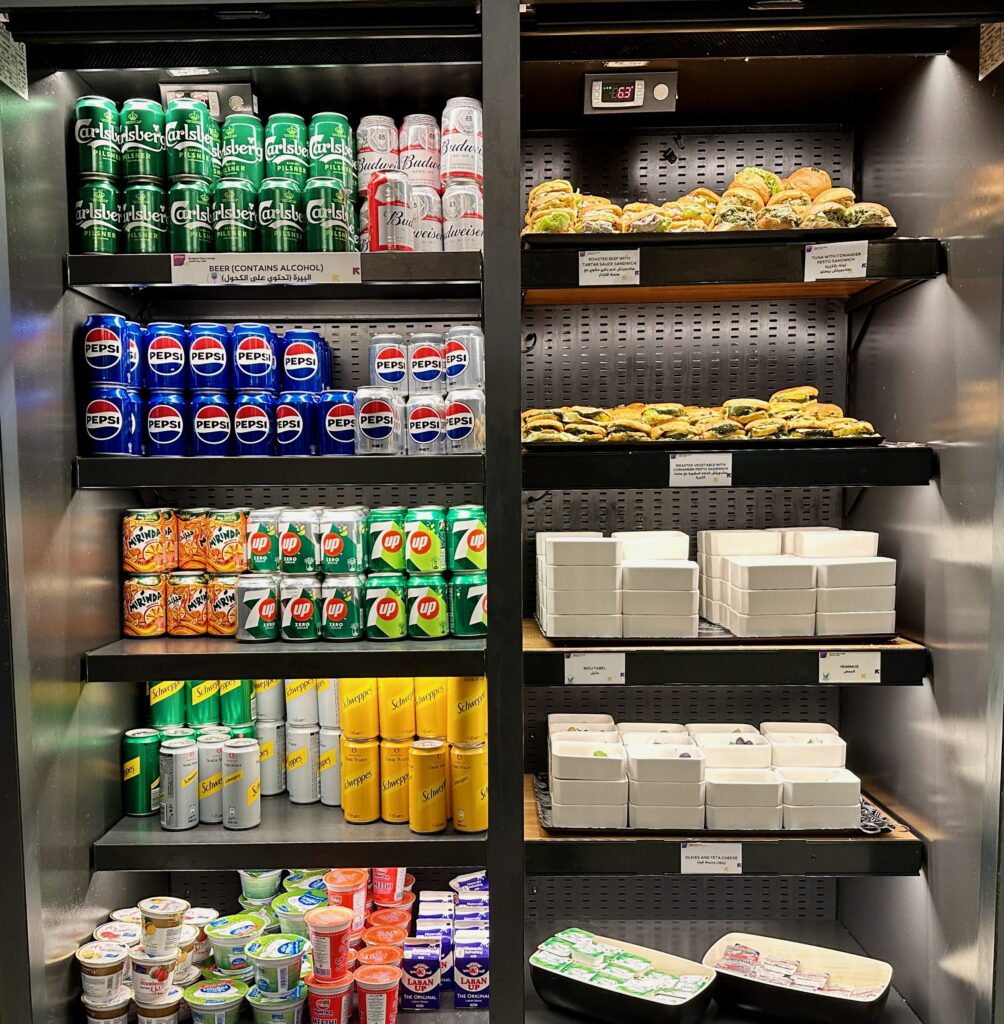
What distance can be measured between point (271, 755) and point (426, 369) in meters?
0.97

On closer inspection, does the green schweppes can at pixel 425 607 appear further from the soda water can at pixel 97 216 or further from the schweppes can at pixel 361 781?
the soda water can at pixel 97 216

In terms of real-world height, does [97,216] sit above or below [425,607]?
above

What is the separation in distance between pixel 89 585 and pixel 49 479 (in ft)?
0.87

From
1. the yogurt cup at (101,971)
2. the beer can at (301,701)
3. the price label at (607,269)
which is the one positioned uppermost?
the price label at (607,269)

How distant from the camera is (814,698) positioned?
7.68ft

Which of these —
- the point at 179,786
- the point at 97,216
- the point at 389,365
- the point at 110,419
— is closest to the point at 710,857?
the point at 179,786

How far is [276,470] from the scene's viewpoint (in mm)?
1725

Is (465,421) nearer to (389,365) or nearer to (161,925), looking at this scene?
(389,365)

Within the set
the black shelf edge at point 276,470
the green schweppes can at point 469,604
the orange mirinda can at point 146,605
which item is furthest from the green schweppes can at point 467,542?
the orange mirinda can at point 146,605

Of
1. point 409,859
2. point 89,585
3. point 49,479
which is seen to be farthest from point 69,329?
point 409,859

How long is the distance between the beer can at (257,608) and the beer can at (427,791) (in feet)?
1.36

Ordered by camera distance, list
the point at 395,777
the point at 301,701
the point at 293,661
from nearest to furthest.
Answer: the point at 293,661 < the point at 395,777 < the point at 301,701

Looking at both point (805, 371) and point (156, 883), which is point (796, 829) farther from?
point (156, 883)

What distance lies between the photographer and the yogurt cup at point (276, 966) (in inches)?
69.9
